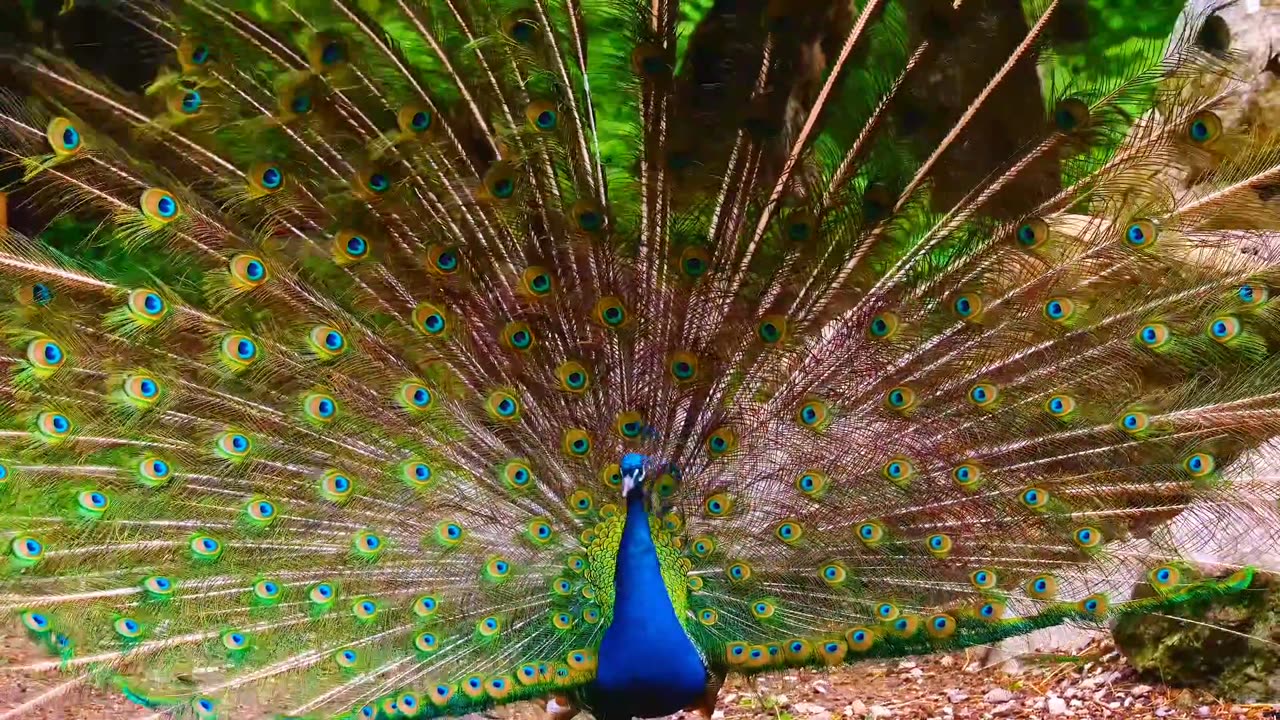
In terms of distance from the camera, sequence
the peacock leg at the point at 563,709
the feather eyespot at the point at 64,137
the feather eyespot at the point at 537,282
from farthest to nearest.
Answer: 1. the peacock leg at the point at 563,709
2. the feather eyespot at the point at 537,282
3. the feather eyespot at the point at 64,137

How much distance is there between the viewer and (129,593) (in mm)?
3121

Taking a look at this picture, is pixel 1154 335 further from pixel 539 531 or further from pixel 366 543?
pixel 366 543

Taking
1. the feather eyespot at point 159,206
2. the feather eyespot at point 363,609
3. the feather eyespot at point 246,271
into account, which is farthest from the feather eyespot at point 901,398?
the feather eyespot at point 159,206

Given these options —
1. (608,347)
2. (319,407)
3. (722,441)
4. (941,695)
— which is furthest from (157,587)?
(941,695)

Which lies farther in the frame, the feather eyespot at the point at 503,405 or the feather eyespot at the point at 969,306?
the feather eyespot at the point at 503,405

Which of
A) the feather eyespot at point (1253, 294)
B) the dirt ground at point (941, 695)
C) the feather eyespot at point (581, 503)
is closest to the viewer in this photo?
the feather eyespot at point (1253, 294)

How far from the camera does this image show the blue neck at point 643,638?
10.2ft

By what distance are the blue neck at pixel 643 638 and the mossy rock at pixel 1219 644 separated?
1.74 metres

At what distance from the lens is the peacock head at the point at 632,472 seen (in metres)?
2.90

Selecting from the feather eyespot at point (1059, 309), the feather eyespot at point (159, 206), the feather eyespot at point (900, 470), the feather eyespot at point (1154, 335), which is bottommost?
the feather eyespot at point (900, 470)

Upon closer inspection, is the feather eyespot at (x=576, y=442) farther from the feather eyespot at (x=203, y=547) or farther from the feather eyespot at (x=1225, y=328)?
the feather eyespot at (x=1225, y=328)

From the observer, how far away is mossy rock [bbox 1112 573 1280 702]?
357cm

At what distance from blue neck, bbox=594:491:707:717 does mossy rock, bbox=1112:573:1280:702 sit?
1737mm

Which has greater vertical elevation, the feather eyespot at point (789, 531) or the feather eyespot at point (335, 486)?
the feather eyespot at point (335, 486)
